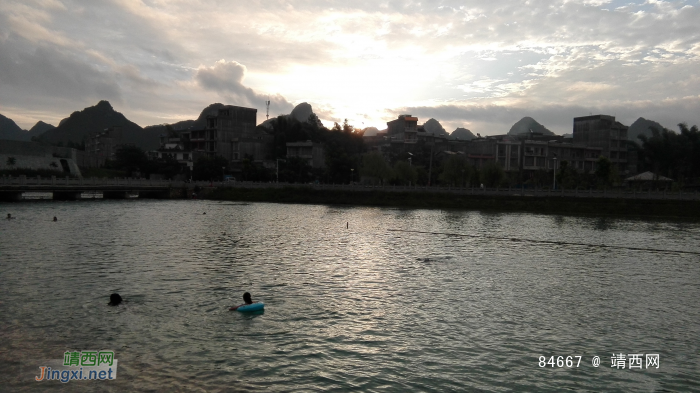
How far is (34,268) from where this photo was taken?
23.3m

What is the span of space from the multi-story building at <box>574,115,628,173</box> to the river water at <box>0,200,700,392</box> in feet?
316

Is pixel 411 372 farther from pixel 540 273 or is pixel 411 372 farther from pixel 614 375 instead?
pixel 540 273

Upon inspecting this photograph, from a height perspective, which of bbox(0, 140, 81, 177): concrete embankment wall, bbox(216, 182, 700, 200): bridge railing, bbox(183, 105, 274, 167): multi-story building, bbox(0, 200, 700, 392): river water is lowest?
bbox(0, 200, 700, 392): river water

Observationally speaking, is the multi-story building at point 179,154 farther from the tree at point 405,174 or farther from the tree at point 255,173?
the tree at point 405,174

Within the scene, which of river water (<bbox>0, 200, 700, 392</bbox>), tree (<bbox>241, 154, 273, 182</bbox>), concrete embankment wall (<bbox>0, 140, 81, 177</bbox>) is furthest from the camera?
tree (<bbox>241, 154, 273, 182</bbox>)

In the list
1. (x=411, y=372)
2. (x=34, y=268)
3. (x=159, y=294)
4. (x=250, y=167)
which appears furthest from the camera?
(x=250, y=167)

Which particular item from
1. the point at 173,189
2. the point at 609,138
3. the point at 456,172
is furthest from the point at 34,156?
the point at 609,138

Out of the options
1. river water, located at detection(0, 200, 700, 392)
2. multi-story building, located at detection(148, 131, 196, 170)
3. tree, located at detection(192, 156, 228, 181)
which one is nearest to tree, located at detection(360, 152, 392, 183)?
tree, located at detection(192, 156, 228, 181)

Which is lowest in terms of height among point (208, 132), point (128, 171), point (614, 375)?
point (614, 375)

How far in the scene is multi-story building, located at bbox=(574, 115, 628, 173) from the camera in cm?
12144

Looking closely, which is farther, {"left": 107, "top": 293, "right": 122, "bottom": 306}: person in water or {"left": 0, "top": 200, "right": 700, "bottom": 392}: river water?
{"left": 107, "top": 293, "right": 122, "bottom": 306}: person in water

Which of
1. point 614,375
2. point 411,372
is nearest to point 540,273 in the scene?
point 614,375

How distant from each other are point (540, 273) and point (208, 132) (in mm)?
126354

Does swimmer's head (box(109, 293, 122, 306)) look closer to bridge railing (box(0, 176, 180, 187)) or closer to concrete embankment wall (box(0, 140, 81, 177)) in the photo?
bridge railing (box(0, 176, 180, 187))
